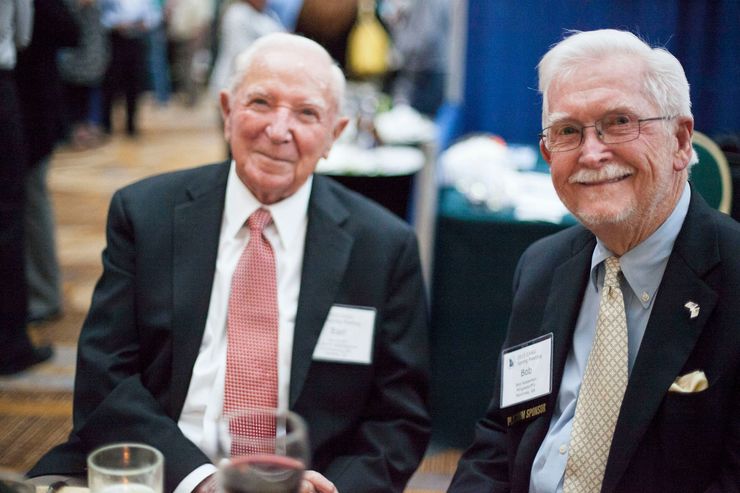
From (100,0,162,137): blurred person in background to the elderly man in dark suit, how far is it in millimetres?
8218

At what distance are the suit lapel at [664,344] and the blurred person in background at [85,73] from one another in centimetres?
706

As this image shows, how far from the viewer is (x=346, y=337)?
2199 mm

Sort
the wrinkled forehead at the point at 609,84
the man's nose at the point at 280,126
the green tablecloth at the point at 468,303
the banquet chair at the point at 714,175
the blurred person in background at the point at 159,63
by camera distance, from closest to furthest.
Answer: the wrinkled forehead at the point at 609,84 → the man's nose at the point at 280,126 → the banquet chair at the point at 714,175 → the green tablecloth at the point at 468,303 → the blurred person in background at the point at 159,63

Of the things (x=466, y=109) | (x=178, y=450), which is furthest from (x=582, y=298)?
(x=466, y=109)

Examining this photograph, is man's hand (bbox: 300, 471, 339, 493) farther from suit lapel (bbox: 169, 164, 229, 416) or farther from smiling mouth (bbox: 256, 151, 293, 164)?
smiling mouth (bbox: 256, 151, 293, 164)

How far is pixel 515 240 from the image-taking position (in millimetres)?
3553

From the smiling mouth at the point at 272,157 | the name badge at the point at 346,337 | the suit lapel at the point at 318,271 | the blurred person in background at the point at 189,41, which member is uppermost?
the smiling mouth at the point at 272,157

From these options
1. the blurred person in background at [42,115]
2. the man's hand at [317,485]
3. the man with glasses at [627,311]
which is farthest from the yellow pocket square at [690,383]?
the blurred person in background at [42,115]

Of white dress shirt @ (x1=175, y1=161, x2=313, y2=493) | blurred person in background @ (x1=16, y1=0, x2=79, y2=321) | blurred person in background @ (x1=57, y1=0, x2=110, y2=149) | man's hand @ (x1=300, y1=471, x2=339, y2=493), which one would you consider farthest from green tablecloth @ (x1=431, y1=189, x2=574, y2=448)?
blurred person in background @ (x1=57, y1=0, x2=110, y2=149)

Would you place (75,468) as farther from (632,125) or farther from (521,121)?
(521,121)

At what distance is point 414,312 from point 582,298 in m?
0.47

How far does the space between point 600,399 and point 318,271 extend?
76cm

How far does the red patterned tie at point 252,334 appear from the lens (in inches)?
83.8

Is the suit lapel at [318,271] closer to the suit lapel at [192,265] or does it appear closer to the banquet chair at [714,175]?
the suit lapel at [192,265]
